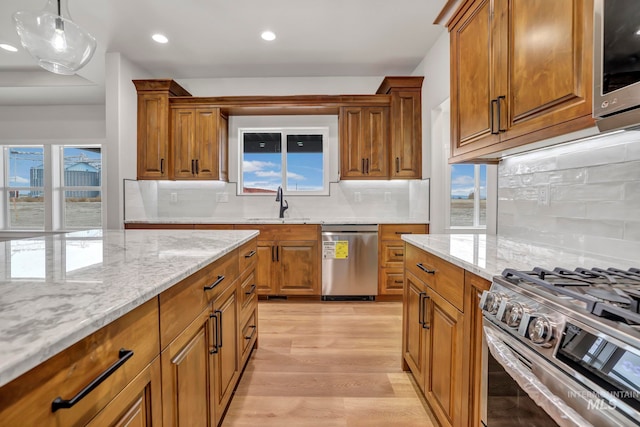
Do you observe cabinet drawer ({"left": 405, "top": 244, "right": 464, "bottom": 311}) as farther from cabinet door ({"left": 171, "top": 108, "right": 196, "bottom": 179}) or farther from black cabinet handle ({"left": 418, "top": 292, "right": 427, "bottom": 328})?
cabinet door ({"left": 171, "top": 108, "right": 196, "bottom": 179})

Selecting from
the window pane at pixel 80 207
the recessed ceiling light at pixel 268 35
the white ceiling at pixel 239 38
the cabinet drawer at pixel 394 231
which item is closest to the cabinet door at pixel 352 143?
the white ceiling at pixel 239 38

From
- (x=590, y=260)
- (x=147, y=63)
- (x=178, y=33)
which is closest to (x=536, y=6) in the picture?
(x=590, y=260)

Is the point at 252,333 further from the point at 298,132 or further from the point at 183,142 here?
the point at 298,132

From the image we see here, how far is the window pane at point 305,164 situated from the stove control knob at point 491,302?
10.9ft

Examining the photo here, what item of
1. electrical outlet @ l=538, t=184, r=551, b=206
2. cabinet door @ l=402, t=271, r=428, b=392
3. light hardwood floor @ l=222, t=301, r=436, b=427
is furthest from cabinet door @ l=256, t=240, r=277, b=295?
electrical outlet @ l=538, t=184, r=551, b=206

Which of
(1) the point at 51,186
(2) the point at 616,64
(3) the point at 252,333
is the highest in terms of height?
(2) the point at 616,64

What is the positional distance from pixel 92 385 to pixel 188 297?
1.65ft

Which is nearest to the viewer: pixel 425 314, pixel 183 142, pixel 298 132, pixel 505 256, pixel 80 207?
pixel 505 256

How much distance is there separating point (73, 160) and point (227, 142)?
2632mm

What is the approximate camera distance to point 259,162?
4.21 meters

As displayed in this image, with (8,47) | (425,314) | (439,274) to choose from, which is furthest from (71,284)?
(8,47)

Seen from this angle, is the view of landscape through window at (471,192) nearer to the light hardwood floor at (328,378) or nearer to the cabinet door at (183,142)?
the light hardwood floor at (328,378)

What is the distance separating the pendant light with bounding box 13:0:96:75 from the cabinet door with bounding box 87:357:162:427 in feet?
6.46

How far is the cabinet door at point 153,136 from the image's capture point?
3688mm
